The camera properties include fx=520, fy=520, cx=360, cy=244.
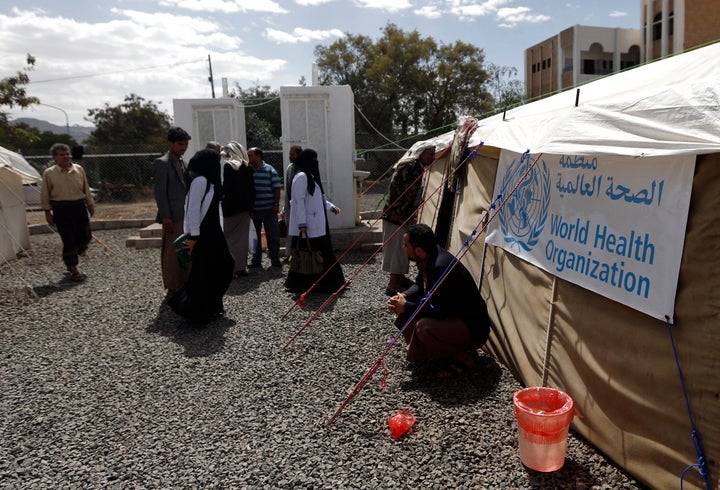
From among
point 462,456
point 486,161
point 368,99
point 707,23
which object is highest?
point 707,23

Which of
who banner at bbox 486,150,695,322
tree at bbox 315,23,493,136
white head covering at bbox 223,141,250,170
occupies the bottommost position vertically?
who banner at bbox 486,150,695,322

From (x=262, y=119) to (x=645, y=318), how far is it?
76.5 ft

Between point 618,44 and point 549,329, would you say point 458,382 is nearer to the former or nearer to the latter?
point 549,329

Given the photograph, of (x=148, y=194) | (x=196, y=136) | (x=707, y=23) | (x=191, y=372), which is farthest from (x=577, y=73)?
(x=191, y=372)

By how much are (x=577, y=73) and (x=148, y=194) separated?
2354 cm

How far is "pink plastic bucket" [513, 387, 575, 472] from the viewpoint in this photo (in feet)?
8.27

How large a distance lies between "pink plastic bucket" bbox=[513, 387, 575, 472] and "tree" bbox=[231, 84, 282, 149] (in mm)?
17386

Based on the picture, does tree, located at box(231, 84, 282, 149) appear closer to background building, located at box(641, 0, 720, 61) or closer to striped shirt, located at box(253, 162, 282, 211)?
striped shirt, located at box(253, 162, 282, 211)

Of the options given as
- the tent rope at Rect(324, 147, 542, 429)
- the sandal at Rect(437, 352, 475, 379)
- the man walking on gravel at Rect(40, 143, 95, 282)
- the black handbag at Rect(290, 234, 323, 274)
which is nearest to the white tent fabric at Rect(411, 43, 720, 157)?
the tent rope at Rect(324, 147, 542, 429)

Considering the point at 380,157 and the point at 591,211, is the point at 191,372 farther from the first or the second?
the point at 380,157

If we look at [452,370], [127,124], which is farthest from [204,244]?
[127,124]

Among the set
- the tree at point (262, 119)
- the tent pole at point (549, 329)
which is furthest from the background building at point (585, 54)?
the tent pole at point (549, 329)

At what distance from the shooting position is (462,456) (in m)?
2.81

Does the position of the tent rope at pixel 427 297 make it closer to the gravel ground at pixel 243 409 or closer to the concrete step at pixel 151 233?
the gravel ground at pixel 243 409
